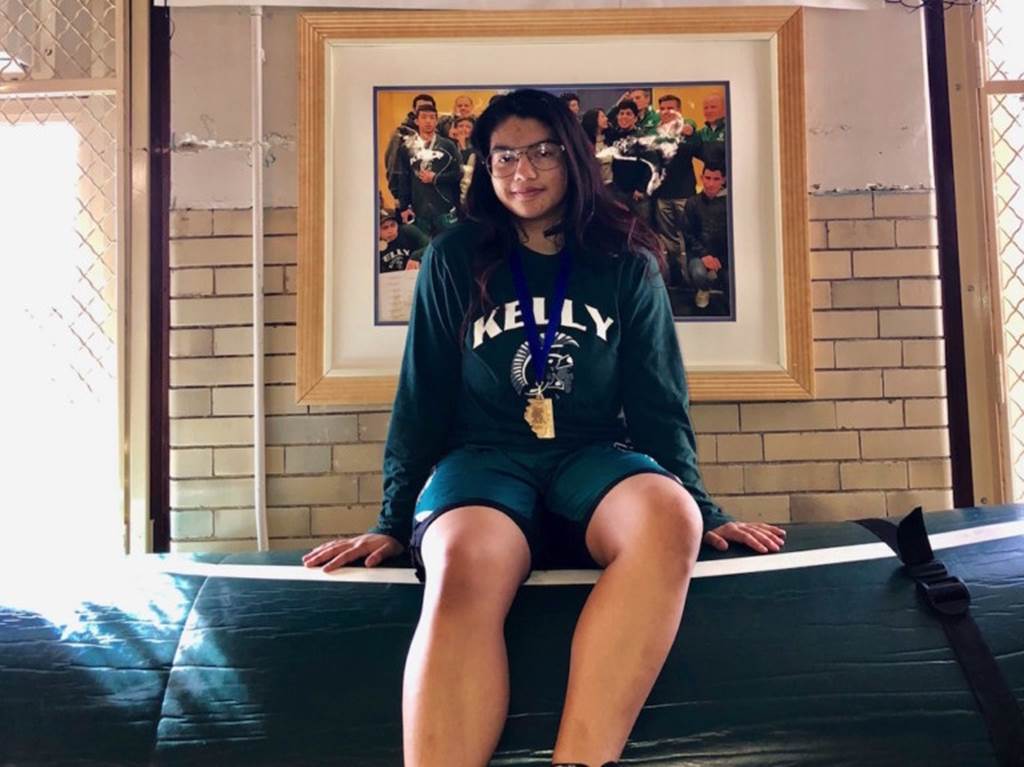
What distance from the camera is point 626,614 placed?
1122 millimetres

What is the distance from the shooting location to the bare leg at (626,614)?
1.05 meters

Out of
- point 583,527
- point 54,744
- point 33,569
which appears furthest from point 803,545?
point 33,569

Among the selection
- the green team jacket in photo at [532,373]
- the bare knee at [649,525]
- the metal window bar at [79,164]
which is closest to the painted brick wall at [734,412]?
the metal window bar at [79,164]

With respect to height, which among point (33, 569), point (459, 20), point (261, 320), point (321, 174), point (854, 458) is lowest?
point (33, 569)

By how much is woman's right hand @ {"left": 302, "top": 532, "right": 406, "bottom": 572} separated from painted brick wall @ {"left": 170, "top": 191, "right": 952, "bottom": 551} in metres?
0.65

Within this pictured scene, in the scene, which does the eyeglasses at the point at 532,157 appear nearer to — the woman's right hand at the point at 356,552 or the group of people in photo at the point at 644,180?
the group of people in photo at the point at 644,180

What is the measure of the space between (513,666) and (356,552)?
1.26 ft

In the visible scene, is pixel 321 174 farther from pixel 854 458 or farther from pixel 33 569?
pixel 854 458

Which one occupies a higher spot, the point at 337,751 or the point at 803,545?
the point at 803,545

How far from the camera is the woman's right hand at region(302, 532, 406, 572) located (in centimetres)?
142

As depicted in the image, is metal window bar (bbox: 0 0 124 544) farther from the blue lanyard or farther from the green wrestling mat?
the blue lanyard

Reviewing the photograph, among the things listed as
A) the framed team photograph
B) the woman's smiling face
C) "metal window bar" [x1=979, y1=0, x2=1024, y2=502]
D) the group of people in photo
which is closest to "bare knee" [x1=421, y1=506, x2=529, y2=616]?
the woman's smiling face

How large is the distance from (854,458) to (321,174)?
149cm

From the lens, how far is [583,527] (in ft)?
4.39
